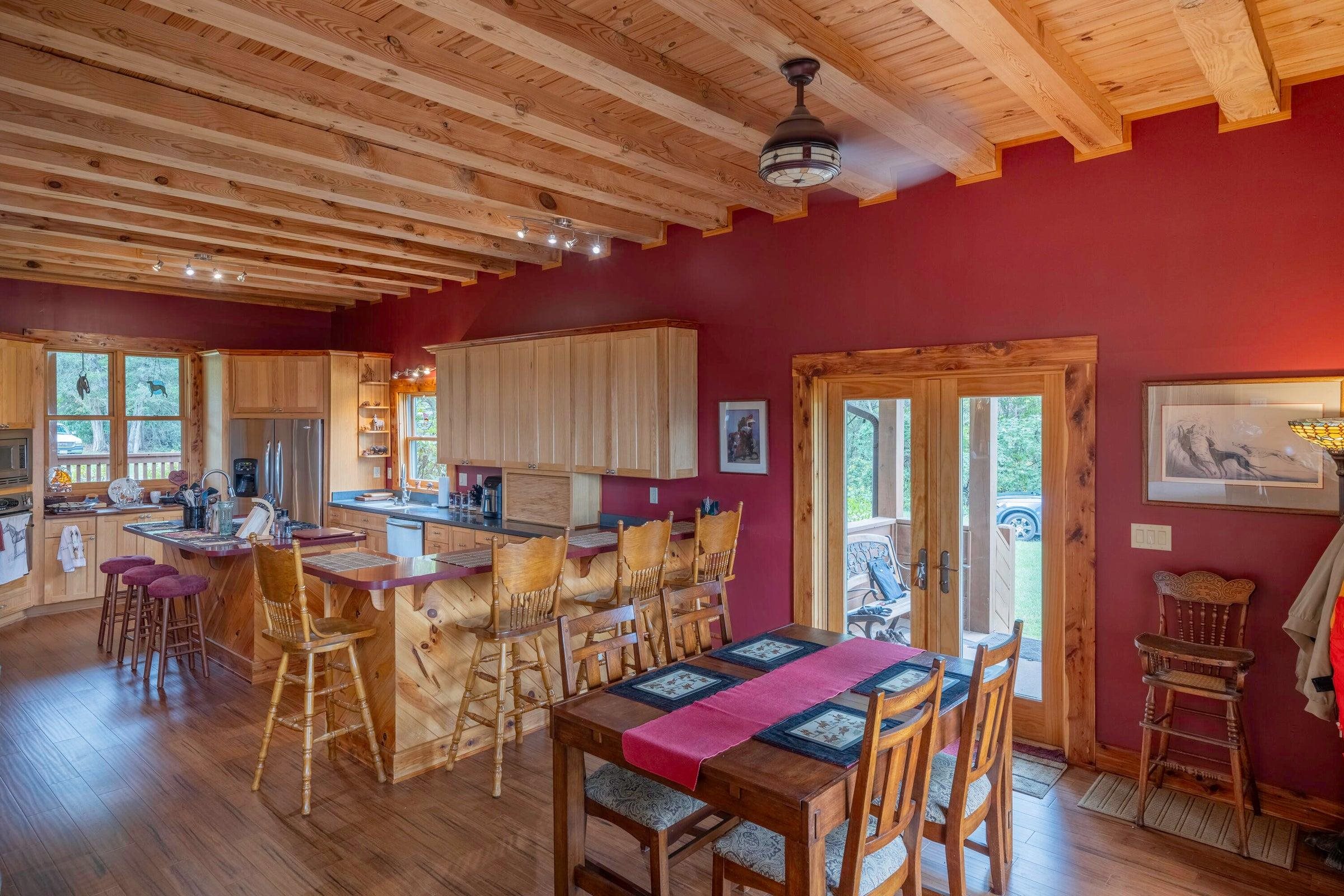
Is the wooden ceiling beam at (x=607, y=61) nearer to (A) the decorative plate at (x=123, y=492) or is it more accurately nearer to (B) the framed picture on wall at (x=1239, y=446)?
(B) the framed picture on wall at (x=1239, y=446)

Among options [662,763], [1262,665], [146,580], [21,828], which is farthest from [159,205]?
[1262,665]

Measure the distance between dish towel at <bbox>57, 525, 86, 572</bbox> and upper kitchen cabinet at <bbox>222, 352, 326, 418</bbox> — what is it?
5.37 ft

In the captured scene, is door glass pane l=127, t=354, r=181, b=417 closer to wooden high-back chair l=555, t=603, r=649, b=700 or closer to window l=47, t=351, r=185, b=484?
window l=47, t=351, r=185, b=484

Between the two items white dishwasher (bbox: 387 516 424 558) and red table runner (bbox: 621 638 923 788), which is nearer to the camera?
red table runner (bbox: 621 638 923 788)

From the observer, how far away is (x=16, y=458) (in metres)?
5.95

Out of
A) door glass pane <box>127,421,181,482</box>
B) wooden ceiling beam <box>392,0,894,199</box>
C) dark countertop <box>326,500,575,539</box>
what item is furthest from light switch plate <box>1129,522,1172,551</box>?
door glass pane <box>127,421,181,482</box>

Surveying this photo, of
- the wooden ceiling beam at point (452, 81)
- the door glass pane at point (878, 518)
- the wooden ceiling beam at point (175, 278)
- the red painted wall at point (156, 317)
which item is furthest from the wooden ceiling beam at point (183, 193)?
the door glass pane at point (878, 518)

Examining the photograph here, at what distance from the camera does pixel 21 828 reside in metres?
3.04

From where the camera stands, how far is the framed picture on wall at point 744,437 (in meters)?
4.73

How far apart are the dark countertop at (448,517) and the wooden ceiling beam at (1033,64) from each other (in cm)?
366

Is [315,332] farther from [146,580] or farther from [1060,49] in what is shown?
[1060,49]

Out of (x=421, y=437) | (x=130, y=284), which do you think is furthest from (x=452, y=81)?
(x=130, y=284)

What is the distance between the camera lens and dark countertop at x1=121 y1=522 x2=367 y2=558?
4672mm

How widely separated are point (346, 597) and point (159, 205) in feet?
8.73
